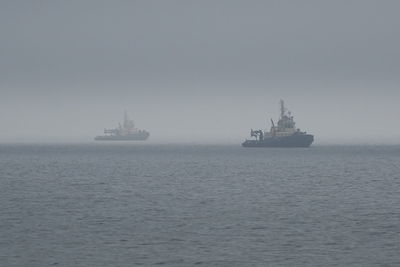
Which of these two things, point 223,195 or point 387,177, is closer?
point 223,195

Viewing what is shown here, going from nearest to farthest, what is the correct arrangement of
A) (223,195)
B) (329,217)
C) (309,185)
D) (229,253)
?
1. (229,253)
2. (329,217)
3. (223,195)
4. (309,185)

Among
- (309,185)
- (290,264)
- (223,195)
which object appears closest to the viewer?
(290,264)

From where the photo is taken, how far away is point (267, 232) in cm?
4659

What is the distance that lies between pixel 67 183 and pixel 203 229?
150 feet

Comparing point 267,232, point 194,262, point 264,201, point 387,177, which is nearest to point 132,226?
point 267,232

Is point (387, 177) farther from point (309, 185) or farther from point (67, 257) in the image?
point (67, 257)

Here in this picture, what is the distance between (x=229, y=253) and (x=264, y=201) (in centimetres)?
2654

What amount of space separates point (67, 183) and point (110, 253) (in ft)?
171

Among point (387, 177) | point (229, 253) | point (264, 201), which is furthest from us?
point (387, 177)

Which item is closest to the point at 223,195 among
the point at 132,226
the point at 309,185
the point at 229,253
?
the point at 309,185

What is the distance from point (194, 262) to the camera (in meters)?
37.4

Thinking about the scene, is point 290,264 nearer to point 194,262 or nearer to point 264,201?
point 194,262

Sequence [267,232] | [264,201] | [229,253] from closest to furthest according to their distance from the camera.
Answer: [229,253] < [267,232] < [264,201]

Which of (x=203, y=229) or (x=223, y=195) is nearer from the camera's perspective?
(x=203, y=229)
